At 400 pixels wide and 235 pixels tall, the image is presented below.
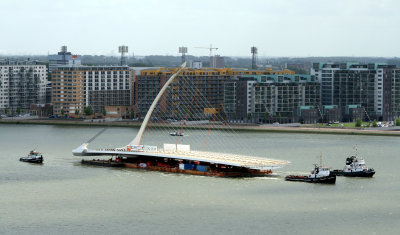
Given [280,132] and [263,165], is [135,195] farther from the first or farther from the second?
[280,132]

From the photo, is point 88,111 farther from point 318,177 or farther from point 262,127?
point 318,177

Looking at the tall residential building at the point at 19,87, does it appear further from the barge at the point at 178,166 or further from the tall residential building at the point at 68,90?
the barge at the point at 178,166

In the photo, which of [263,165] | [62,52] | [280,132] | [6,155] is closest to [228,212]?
[263,165]

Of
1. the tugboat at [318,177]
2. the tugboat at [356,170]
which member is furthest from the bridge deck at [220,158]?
the tugboat at [356,170]

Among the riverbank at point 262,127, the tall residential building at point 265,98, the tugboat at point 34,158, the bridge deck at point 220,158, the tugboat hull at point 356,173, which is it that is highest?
the tall residential building at point 265,98

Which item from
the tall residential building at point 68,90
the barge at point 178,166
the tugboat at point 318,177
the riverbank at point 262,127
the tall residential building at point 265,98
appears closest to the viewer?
the tugboat at point 318,177

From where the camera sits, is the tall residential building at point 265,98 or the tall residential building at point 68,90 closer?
the tall residential building at point 265,98

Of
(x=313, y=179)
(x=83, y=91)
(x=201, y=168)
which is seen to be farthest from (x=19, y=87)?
(x=313, y=179)

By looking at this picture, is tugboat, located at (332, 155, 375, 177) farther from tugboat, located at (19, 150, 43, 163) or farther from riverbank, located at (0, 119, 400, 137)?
riverbank, located at (0, 119, 400, 137)
